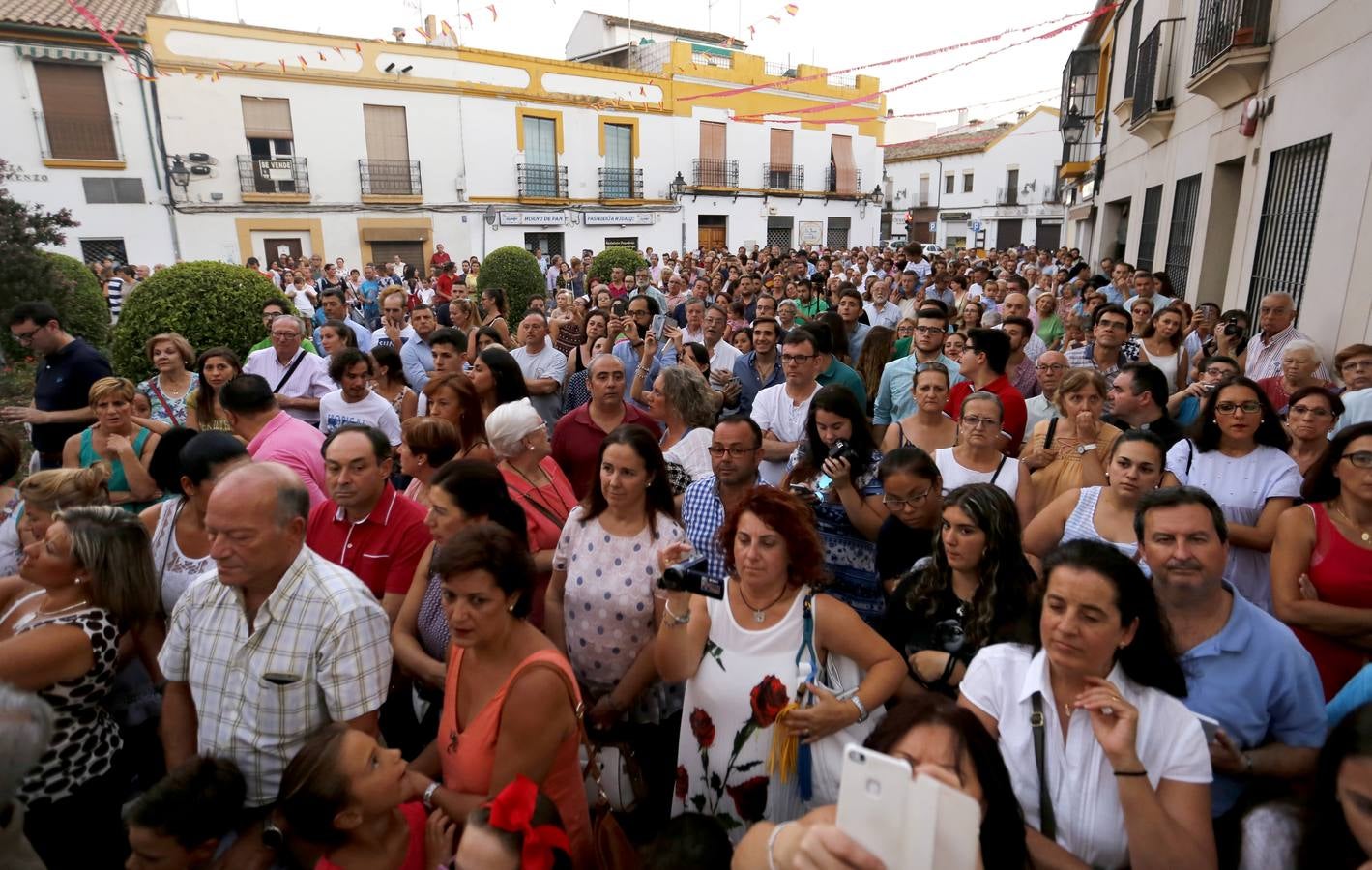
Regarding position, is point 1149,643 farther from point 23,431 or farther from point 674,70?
point 674,70

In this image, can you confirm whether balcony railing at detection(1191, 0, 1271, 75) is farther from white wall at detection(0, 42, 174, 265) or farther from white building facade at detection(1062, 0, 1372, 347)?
white wall at detection(0, 42, 174, 265)

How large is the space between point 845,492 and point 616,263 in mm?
12132

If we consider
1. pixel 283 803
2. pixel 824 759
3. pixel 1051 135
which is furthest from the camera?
pixel 1051 135

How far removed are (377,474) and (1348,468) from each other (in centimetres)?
350

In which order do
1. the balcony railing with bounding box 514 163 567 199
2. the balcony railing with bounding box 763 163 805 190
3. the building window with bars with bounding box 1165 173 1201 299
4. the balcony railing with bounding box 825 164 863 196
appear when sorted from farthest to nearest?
the balcony railing with bounding box 825 164 863 196 → the balcony railing with bounding box 763 163 805 190 → the balcony railing with bounding box 514 163 567 199 → the building window with bars with bounding box 1165 173 1201 299

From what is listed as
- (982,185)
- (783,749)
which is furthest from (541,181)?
(982,185)

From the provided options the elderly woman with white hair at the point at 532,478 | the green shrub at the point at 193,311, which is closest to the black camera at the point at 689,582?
the elderly woman with white hair at the point at 532,478

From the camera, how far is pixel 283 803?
1.82 meters

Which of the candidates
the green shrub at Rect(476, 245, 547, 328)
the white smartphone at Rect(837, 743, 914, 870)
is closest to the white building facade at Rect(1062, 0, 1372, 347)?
the white smartphone at Rect(837, 743, 914, 870)

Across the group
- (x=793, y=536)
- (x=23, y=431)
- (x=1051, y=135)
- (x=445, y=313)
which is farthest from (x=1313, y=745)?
(x=1051, y=135)

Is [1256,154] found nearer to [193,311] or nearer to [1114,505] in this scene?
[1114,505]

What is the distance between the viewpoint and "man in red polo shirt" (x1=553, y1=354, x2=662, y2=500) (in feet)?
13.5

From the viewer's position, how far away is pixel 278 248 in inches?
813

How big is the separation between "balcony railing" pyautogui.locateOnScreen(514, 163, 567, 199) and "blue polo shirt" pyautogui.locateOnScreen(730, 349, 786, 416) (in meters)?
20.7
